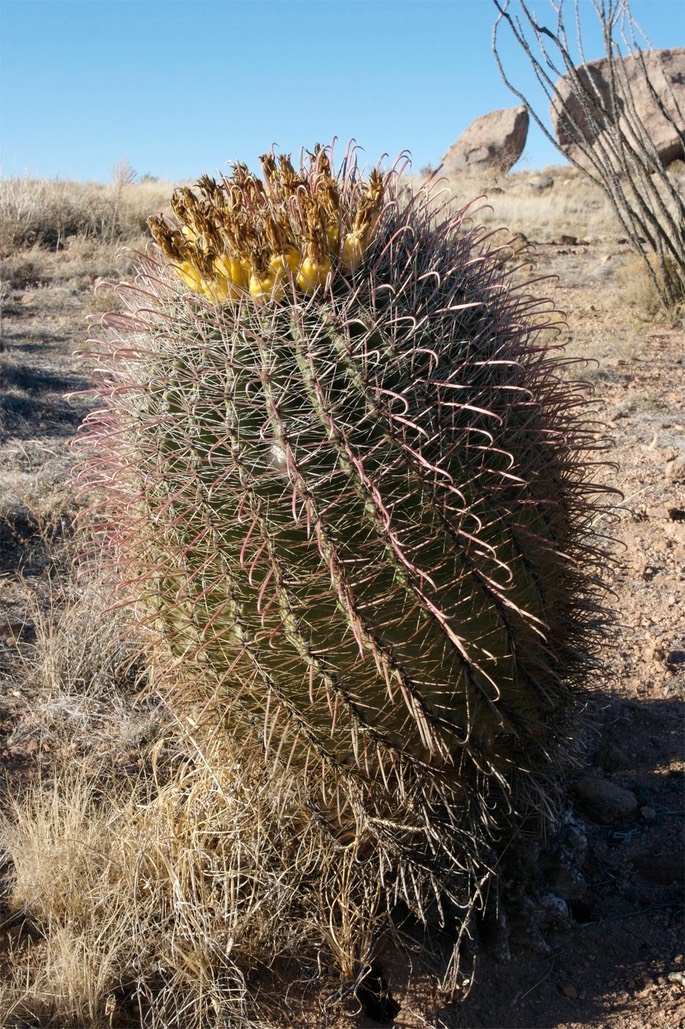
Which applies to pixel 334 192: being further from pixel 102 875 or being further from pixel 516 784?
pixel 102 875

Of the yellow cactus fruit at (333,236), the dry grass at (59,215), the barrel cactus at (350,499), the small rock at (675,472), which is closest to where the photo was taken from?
the barrel cactus at (350,499)

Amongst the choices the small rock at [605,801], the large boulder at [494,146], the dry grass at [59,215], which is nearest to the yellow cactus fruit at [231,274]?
the small rock at [605,801]

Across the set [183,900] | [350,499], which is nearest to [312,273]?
[350,499]

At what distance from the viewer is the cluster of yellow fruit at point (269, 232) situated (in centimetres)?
221

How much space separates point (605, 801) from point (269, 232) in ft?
7.81

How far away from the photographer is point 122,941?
2.67m

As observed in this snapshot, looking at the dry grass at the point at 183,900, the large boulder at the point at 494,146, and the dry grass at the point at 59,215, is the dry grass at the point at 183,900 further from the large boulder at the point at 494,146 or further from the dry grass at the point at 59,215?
the large boulder at the point at 494,146

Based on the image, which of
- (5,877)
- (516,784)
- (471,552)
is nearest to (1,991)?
Answer: (5,877)

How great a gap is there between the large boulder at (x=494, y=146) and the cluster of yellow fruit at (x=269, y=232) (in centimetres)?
2959

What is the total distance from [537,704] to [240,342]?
1264mm

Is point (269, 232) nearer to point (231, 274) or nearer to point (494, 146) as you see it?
point (231, 274)

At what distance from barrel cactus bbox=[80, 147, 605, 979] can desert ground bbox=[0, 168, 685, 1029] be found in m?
0.31

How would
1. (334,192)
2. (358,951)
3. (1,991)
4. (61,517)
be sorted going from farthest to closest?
(61,517) < (358,951) < (1,991) < (334,192)

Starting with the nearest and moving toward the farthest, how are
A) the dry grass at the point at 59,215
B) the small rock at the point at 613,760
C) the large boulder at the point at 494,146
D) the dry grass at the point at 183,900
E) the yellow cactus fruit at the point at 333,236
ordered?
1. the yellow cactus fruit at the point at 333,236
2. the dry grass at the point at 183,900
3. the small rock at the point at 613,760
4. the dry grass at the point at 59,215
5. the large boulder at the point at 494,146
